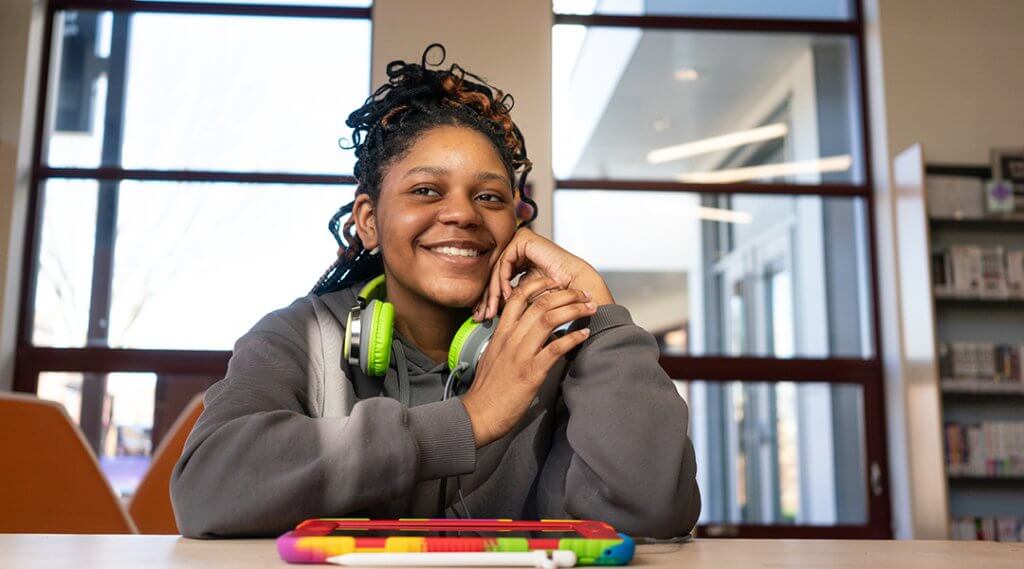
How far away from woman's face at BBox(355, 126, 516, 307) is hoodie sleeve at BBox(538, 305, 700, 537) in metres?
0.28

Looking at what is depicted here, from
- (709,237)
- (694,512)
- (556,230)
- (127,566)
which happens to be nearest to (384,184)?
(694,512)

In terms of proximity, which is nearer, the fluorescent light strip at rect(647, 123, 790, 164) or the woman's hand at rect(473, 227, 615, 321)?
the woman's hand at rect(473, 227, 615, 321)

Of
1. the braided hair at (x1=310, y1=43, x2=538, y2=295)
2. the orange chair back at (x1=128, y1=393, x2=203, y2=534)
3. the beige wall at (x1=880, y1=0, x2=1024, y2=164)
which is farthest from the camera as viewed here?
the beige wall at (x1=880, y1=0, x2=1024, y2=164)

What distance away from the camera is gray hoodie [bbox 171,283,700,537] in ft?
3.43

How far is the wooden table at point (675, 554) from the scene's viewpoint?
2.33 feet

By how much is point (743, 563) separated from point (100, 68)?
16.5ft

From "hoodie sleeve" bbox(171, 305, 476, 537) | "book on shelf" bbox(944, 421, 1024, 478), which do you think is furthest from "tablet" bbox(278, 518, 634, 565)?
"book on shelf" bbox(944, 421, 1024, 478)

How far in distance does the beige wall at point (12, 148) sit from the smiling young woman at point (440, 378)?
3548 mm

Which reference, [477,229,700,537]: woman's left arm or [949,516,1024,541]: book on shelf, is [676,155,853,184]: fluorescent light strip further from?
[477,229,700,537]: woman's left arm

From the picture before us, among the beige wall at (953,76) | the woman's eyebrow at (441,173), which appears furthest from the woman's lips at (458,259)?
the beige wall at (953,76)

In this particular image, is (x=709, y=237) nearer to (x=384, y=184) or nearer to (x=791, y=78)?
(x=791, y=78)

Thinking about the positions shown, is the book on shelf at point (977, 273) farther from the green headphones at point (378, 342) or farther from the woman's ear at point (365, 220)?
the green headphones at point (378, 342)

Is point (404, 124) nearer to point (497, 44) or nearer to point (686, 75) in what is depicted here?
point (497, 44)

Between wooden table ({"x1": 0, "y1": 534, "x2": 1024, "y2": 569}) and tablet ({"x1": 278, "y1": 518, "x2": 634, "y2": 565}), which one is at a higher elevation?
tablet ({"x1": 278, "y1": 518, "x2": 634, "y2": 565})
